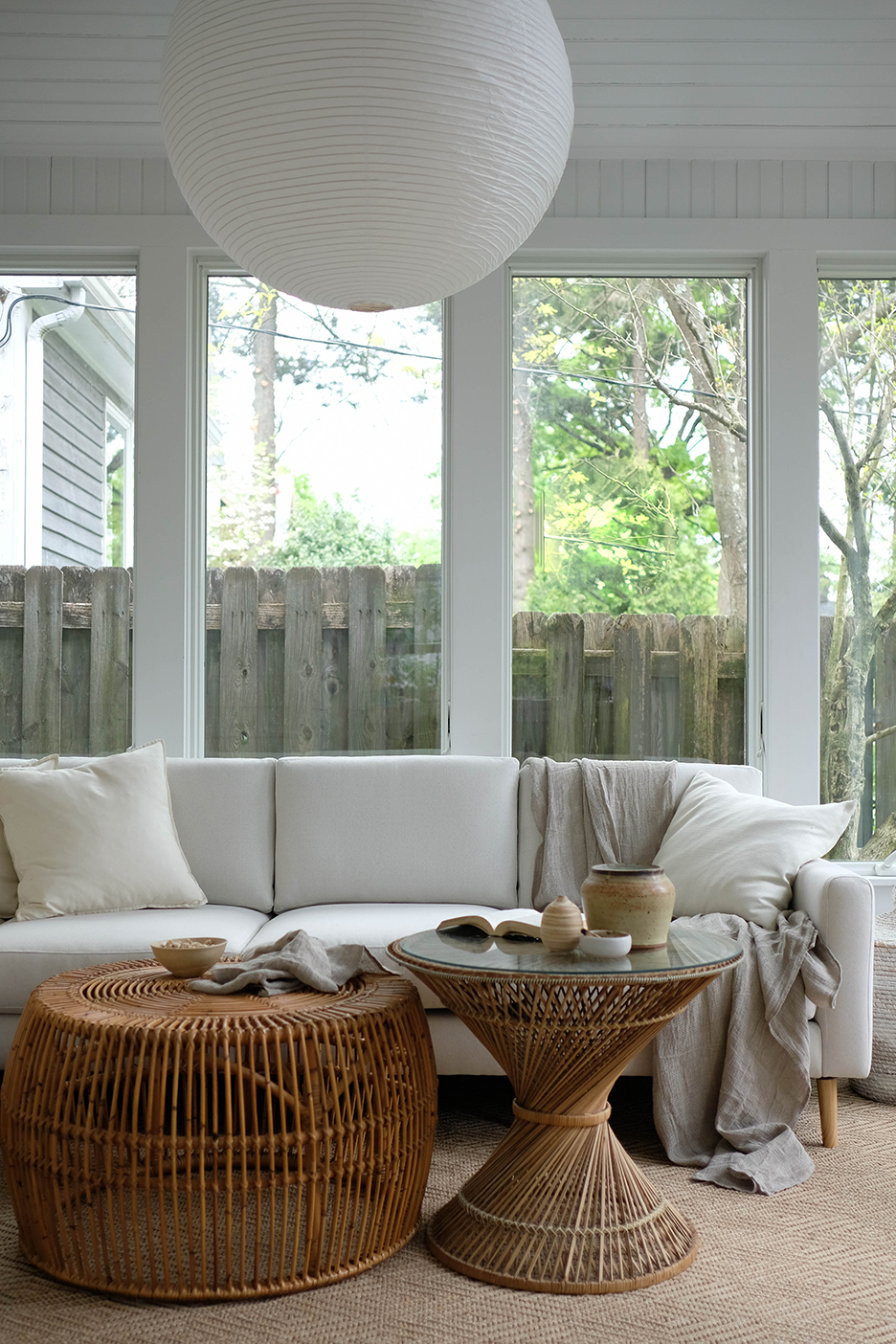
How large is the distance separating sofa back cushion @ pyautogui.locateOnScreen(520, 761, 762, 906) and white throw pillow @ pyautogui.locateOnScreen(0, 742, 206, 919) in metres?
0.89

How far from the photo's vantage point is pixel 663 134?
3686 millimetres

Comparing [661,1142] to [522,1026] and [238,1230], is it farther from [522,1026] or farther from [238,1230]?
[238,1230]

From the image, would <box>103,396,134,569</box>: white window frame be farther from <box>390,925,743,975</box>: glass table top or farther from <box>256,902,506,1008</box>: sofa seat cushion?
<box>390,925,743,975</box>: glass table top

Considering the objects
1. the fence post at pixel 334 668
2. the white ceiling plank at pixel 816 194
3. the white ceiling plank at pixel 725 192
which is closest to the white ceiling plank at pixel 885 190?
the white ceiling plank at pixel 816 194

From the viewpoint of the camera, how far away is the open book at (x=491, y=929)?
2.16 m

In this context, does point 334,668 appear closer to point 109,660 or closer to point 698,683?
point 109,660

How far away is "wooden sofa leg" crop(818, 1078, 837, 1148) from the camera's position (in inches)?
102

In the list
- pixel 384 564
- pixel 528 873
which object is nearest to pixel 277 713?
pixel 384 564

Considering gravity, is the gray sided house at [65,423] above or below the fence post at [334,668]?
above

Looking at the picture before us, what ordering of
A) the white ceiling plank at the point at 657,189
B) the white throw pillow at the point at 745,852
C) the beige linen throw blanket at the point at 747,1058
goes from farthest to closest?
the white ceiling plank at the point at 657,189 → the white throw pillow at the point at 745,852 → the beige linen throw blanket at the point at 747,1058

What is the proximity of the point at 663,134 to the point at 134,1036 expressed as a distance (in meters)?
3.19

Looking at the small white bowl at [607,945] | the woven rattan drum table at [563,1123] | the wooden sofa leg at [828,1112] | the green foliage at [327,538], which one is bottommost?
the wooden sofa leg at [828,1112]

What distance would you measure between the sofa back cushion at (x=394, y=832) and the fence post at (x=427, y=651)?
49cm

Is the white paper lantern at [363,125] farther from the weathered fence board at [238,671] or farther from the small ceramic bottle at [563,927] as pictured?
the weathered fence board at [238,671]
